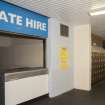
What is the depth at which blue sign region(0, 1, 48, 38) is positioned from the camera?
144 inches

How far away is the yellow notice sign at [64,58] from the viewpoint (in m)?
5.44

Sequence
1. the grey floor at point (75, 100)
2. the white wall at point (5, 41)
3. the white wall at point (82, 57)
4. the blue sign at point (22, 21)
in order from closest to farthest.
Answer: the blue sign at point (22, 21) < the white wall at point (5, 41) < the grey floor at point (75, 100) < the white wall at point (82, 57)

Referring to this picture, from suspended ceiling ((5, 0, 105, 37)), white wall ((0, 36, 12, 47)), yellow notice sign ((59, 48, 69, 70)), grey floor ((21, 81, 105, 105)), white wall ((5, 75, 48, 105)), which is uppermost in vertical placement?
suspended ceiling ((5, 0, 105, 37))

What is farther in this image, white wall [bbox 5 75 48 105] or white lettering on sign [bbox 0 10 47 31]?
white wall [bbox 5 75 48 105]

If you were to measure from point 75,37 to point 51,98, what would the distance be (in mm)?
2747

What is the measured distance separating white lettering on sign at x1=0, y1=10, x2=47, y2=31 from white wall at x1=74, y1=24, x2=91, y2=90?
6.08 feet

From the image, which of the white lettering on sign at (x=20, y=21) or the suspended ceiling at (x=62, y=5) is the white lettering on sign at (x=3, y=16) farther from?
the suspended ceiling at (x=62, y=5)

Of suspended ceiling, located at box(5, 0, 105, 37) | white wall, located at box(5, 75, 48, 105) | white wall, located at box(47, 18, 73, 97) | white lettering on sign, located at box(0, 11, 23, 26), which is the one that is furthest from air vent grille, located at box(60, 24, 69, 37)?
white lettering on sign, located at box(0, 11, 23, 26)

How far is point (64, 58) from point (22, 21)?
2.25 metres

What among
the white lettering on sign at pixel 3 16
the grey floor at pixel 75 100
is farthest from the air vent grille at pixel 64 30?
the white lettering on sign at pixel 3 16

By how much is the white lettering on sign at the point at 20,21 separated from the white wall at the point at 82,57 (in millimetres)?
1852

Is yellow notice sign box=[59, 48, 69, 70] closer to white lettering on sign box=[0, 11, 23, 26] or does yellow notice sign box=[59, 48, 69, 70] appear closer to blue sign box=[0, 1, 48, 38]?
blue sign box=[0, 1, 48, 38]

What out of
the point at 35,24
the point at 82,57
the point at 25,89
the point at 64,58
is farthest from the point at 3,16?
the point at 82,57

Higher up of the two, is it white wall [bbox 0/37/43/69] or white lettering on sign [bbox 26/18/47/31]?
white lettering on sign [bbox 26/18/47/31]
